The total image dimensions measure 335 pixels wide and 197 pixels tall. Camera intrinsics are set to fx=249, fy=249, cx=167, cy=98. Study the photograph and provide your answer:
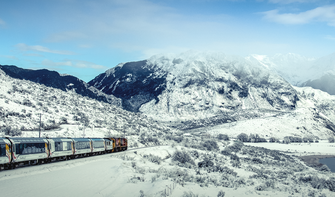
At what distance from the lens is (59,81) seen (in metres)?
151

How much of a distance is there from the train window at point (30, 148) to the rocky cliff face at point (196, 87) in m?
117

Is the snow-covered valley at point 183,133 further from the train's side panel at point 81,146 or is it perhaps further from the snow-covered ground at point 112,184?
the train's side panel at point 81,146

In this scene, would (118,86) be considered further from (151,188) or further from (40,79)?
(151,188)

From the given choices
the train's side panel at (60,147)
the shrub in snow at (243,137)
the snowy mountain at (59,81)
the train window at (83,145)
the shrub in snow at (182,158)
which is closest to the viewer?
the train's side panel at (60,147)

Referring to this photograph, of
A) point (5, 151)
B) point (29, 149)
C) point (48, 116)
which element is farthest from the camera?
point (48, 116)

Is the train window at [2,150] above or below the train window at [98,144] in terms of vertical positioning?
above

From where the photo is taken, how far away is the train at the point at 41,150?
2008 cm

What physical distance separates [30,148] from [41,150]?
1265 millimetres

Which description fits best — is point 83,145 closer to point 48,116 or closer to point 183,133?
point 48,116

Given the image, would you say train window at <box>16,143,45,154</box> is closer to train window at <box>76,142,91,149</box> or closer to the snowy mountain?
train window at <box>76,142,91,149</box>

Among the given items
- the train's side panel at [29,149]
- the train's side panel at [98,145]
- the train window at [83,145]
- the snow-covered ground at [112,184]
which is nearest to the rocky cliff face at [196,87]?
the train's side panel at [98,145]

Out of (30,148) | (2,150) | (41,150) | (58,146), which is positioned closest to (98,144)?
(58,146)

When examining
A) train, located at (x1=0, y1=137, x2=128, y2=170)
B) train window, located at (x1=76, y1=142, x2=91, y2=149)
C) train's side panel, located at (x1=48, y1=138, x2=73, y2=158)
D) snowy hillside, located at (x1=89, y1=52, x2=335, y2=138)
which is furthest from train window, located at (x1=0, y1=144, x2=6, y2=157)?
snowy hillside, located at (x1=89, y1=52, x2=335, y2=138)

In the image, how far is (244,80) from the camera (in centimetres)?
17375
